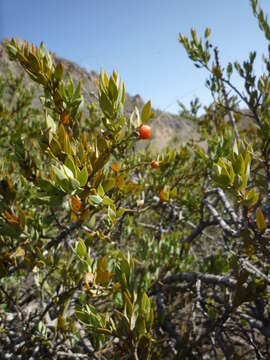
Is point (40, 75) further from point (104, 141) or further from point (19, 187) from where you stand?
point (19, 187)

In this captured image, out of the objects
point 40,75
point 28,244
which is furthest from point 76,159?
point 28,244

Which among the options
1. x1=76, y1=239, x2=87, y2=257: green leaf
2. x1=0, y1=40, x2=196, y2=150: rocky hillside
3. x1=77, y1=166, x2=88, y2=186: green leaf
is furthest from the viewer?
x1=0, y1=40, x2=196, y2=150: rocky hillside

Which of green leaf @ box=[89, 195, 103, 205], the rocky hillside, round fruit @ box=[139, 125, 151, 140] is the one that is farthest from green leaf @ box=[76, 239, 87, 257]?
the rocky hillside

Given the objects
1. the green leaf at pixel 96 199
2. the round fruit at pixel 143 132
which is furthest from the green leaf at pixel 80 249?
the round fruit at pixel 143 132

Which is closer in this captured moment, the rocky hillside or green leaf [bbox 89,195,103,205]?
green leaf [bbox 89,195,103,205]

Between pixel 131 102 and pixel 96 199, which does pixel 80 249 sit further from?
pixel 131 102

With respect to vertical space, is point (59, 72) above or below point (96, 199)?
above

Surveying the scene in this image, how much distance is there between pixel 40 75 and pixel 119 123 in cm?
36

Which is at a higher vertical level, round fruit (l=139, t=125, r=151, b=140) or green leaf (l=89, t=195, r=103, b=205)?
round fruit (l=139, t=125, r=151, b=140)

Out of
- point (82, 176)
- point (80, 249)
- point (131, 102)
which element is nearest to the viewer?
point (82, 176)

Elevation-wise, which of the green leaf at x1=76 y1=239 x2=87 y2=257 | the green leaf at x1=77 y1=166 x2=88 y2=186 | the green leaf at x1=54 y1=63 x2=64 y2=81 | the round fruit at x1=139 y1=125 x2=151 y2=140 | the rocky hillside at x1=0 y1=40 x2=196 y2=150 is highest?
the rocky hillside at x1=0 y1=40 x2=196 y2=150

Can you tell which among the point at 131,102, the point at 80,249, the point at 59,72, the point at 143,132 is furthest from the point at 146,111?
the point at 131,102

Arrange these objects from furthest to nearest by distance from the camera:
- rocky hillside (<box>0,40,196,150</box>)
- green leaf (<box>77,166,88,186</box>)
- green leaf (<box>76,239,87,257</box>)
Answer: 1. rocky hillside (<box>0,40,196,150</box>)
2. green leaf (<box>76,239,87,257</box>)
3. green leaf (<box>77,166,88,186</box>)

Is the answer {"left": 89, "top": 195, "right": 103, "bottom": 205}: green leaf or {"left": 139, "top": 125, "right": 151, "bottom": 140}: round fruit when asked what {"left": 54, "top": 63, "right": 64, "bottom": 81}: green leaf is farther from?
{"left": 89, "top": 195, "right": 103, "bottom": 205}: green leaf
